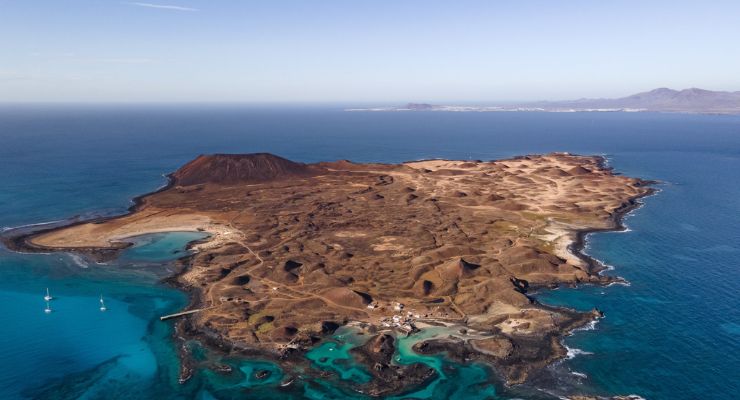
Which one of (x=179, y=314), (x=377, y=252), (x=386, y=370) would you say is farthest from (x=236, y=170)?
(x=386, y=370)

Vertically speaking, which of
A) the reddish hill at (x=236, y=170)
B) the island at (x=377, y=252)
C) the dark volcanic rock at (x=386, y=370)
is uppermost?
the reddish hill at (x=236, y=170)

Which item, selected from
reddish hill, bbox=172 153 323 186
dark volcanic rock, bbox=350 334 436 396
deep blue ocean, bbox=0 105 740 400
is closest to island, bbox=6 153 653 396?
dark volcanic rock, bbox=350 334 436 396

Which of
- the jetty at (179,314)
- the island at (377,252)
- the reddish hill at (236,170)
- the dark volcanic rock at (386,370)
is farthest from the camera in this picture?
the reddish hill at (236,170)

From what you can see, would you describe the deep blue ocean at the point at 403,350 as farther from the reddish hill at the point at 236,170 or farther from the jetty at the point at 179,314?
the reddish hill at the point at 236,170

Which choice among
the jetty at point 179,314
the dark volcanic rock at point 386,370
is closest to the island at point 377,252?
the dark volcanic rock at point 386,370

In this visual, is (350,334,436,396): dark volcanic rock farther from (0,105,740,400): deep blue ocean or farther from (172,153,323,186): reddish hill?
(172,153,323,186): reddish hill

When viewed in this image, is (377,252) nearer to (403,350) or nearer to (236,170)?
(403,350)

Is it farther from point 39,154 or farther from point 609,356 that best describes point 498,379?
point 39,154
